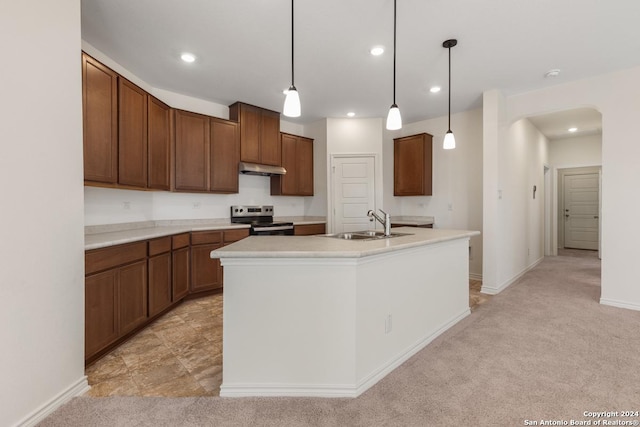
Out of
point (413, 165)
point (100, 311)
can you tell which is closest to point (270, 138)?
point (413, 165)

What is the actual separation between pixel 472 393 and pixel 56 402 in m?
2.47

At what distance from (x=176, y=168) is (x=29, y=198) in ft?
7.14

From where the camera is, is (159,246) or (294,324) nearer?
(294,324)

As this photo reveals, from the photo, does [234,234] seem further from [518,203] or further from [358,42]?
[518,203]

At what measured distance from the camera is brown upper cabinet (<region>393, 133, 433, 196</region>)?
5.09m

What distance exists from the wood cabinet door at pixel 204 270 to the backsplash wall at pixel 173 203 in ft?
2.26

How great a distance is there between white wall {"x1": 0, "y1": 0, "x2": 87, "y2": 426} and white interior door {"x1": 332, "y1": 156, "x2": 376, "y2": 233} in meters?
3.67

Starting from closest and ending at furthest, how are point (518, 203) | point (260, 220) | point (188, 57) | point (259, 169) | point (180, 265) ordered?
point (188, 57) → point (180, 265) → point (259, 169) → point (518, 203) → point (260, 220)

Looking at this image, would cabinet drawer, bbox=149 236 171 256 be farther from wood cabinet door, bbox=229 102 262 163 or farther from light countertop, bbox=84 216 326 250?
wood cabinet door, bbox=229 102 262 163

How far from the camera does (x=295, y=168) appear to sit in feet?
16.7


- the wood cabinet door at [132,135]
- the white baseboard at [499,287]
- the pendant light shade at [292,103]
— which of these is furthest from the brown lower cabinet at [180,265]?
the white baseboard at [499,287]

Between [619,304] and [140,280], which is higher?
[140,280]

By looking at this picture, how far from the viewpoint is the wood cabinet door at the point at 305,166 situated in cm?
513

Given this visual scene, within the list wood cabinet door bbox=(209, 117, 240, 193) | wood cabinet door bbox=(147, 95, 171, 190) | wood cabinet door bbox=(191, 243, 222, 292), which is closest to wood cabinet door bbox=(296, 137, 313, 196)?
wood cabinet door bbox=(209, 117, 240, 193)
